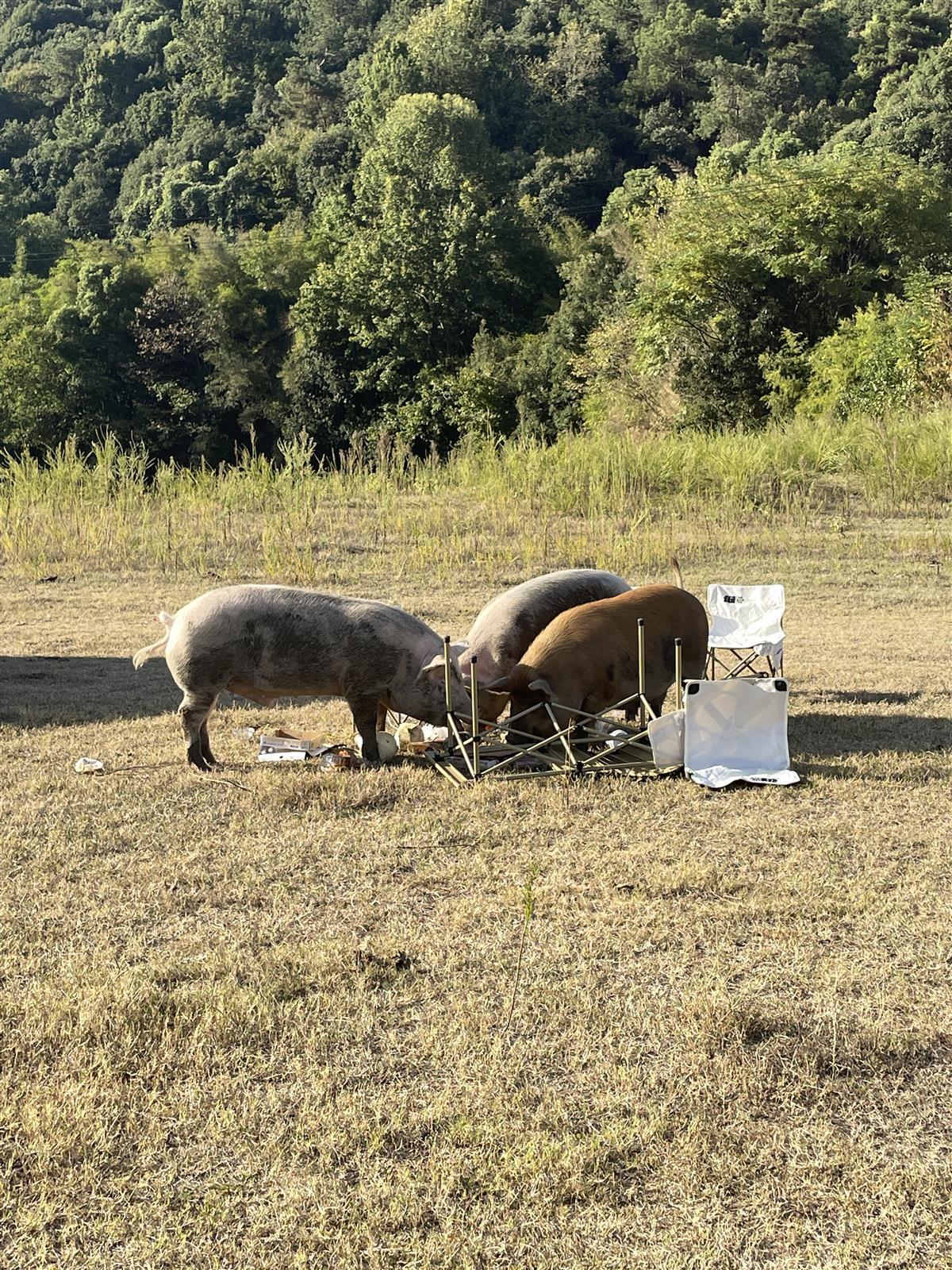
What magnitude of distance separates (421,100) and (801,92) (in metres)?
14.5

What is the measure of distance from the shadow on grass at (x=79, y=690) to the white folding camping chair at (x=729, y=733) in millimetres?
3201

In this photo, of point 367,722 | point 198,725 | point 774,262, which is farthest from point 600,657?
point 774,262

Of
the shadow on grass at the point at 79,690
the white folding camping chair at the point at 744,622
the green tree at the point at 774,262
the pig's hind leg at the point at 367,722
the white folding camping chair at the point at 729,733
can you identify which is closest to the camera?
the white folding camping chair at the point at 729,733

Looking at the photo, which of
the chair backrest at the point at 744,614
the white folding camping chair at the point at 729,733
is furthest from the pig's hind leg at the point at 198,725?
the chair backrest at the point at 744,614

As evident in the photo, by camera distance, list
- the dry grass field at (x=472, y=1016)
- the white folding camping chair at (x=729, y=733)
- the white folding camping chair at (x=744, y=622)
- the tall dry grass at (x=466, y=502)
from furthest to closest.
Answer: the tall dry grass at (x=466, y=502), the white folding camping chair at (x=744, y=622), the white folding camping chair at (x=729, y=733), the dry grass field at (x=472, y=1016)

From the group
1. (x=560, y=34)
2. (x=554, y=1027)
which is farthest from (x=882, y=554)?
(x=560, y=34)

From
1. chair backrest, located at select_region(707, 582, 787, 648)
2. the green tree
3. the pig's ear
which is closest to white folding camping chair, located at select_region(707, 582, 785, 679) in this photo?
chair backrest, located at select_region(707, 582, 787, 648)

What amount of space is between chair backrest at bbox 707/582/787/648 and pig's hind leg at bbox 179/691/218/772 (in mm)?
2975

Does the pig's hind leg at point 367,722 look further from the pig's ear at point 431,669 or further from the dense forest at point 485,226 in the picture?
the dense forest at point 485,226

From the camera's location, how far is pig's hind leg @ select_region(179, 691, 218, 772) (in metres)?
5.81

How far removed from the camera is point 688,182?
32156 millimetres

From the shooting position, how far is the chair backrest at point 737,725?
5484 millimetres

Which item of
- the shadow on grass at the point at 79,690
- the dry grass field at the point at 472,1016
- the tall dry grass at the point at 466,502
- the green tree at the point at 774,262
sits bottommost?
the dry grass field at the point at 472,1016

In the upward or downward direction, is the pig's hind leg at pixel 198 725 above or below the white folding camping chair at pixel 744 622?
below
